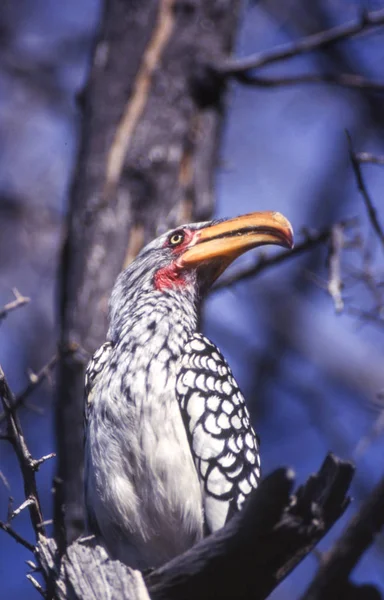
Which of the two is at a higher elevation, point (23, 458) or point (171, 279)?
point (171, 279)

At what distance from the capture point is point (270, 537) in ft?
9.25

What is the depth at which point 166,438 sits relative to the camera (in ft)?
12.4

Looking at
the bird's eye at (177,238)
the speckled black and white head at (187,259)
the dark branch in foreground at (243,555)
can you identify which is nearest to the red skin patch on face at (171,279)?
the speckled black and white head at (187,259)

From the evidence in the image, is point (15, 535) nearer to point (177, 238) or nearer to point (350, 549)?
point (350, 549)

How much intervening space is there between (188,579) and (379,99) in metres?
8.32

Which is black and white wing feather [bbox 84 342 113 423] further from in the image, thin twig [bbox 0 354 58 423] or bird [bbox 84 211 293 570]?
thin twig [bbox 0 354 58 423]

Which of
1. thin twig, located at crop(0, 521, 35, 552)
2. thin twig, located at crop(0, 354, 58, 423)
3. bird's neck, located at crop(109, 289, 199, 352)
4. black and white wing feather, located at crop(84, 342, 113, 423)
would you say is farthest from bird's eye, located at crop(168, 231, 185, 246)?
thin twig, located at crop(0, 521, 35, 552)

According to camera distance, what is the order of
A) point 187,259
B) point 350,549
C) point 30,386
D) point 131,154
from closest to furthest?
point 30,386 < point 350,549 < point 187,259 < point 131,154

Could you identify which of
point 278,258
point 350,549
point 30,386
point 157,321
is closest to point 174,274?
point 157,321

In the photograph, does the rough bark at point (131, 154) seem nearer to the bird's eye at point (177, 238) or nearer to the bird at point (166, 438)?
the bird's eye at point (177, 238)

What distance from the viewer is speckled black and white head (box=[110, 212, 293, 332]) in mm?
4325

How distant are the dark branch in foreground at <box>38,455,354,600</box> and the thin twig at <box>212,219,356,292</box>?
2.15 m

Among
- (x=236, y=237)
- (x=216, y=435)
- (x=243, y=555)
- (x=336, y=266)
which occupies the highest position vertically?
(x=236, y=237)

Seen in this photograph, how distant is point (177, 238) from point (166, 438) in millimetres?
1402
